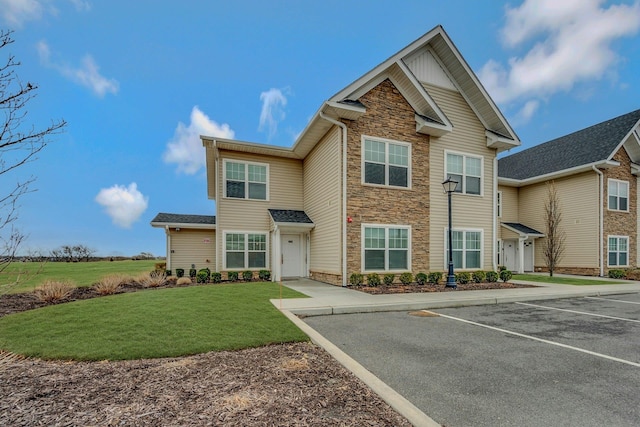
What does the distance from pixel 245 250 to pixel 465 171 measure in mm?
11212

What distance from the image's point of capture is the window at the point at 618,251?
63.9 feet

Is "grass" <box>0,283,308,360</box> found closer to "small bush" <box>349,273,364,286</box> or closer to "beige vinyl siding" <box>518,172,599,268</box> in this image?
"small bush" <box>349,273,364,286</box>

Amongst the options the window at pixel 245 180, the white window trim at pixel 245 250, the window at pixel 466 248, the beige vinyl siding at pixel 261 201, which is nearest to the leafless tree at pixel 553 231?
the window at pixel 466 248

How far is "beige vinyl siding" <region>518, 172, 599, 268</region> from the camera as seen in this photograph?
754 inches

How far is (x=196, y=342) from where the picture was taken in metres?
5.16

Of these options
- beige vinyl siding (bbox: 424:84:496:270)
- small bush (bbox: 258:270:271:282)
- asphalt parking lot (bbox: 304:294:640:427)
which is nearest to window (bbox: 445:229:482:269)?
beige vinyl siding (bbox: 424:84:496:270)

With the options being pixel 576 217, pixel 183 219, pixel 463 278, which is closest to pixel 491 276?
pixel 463 278

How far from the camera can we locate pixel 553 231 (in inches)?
752

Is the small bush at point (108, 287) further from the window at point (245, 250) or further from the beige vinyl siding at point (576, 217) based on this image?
the beige vinyl siding at point (576, 217)

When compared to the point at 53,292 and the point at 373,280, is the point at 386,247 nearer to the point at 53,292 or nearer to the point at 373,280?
the point at 373,280

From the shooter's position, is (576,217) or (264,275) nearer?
(264,275)

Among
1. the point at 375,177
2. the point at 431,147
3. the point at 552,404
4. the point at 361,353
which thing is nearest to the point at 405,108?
the point at 431,147

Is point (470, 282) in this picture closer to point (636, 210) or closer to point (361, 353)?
point (361, 353)

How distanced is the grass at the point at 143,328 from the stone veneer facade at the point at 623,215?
2183cm
